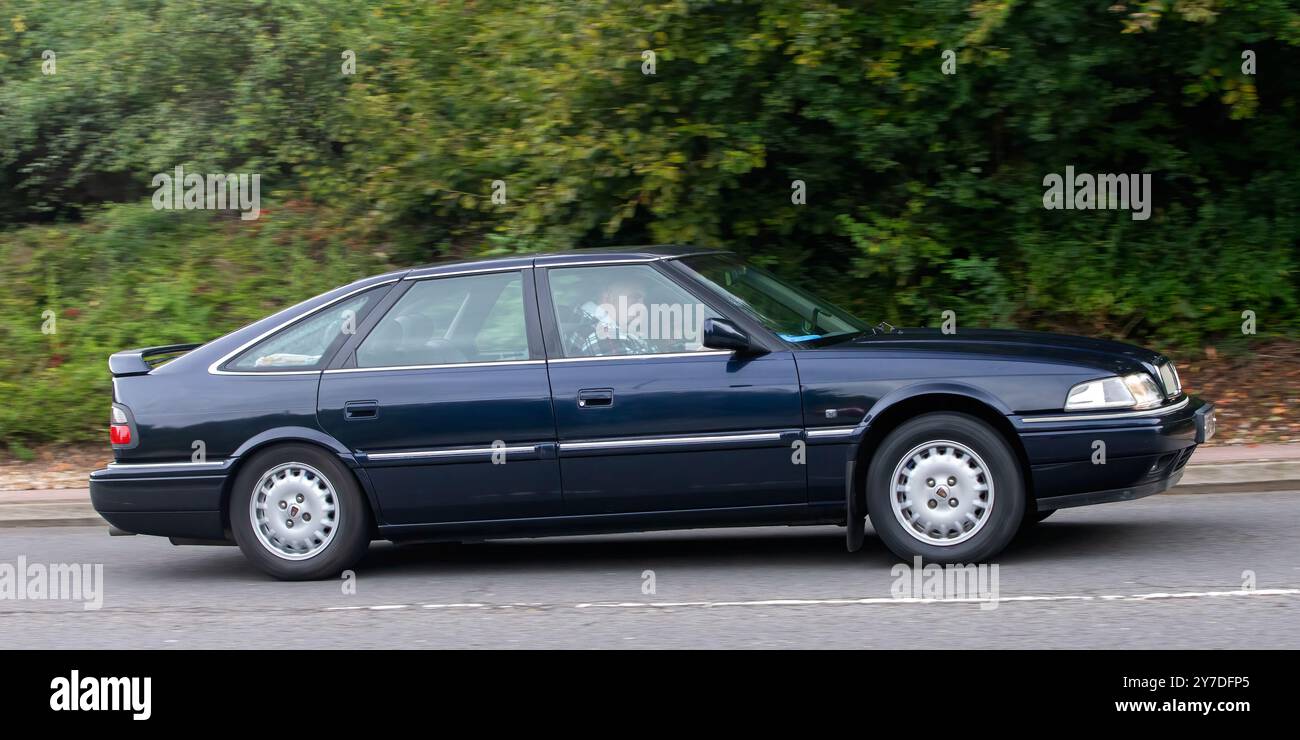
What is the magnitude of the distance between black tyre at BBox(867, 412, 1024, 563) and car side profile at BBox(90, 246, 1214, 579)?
0.03ft

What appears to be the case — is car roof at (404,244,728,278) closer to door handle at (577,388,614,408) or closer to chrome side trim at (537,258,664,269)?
chrome side trim at (537,258,664,269)

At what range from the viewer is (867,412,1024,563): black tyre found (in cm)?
671

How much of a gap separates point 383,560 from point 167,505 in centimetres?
129

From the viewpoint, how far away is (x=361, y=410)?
7.24 meters

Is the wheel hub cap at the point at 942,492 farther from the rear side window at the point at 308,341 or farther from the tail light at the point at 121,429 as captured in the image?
the tail light at the point at 121,429

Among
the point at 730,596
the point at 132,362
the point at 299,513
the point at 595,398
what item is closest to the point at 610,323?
the point at 595,398

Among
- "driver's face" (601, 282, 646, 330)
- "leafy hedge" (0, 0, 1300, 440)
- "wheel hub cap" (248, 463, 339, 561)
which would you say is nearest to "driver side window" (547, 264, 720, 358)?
"driver's face" (601, 282, 646, 330)

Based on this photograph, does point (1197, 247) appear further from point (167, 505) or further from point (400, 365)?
point (167, 505)

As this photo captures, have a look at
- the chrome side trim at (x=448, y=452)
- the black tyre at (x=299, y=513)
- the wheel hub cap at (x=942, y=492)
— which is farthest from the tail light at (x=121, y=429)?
the wheel hub cap at (x=942, y=492)

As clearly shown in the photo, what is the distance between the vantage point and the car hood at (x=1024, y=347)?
22.4ft

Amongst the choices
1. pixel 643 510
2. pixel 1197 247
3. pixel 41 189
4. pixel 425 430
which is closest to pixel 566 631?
pixel 643 510

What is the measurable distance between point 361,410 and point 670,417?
1.58m

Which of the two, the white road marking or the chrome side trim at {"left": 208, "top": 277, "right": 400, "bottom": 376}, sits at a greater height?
the chrome side trim at {"left": 208, "top": 277, "right": 400, "bottom": 376}

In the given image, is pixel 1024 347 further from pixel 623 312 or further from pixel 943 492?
pixel 623 312
